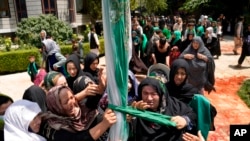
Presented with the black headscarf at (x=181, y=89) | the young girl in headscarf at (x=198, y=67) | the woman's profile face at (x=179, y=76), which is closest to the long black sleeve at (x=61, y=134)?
the black headscarf at (x=181, y=89)

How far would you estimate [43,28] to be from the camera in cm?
1479

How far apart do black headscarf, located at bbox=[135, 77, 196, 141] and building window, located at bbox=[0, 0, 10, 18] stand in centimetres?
1677

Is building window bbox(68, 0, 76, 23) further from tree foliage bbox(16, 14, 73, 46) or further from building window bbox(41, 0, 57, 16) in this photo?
tree foliage bbox(16, 14, 73, 46)

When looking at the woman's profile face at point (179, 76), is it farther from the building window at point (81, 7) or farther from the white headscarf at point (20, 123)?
the building window at point (81, 7)

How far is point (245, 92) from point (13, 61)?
7.79 meters

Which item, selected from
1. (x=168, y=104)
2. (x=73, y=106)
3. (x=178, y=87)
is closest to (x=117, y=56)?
(x=73, y=106)

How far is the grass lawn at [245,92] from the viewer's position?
6290 mm

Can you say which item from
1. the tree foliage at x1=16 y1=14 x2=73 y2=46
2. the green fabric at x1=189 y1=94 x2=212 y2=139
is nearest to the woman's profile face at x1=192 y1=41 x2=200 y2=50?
the green fabric at x1=189 y1=94 x2=212 y2=139

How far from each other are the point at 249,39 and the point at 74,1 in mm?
12866

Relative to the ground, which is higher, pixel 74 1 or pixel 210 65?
pixel 74 1

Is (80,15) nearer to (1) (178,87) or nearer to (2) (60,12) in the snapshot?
(2) (60,12)

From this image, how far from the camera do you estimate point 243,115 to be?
550cm

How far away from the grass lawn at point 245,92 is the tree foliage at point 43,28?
1020 centimetres

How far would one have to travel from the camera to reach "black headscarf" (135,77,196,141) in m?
2.11
